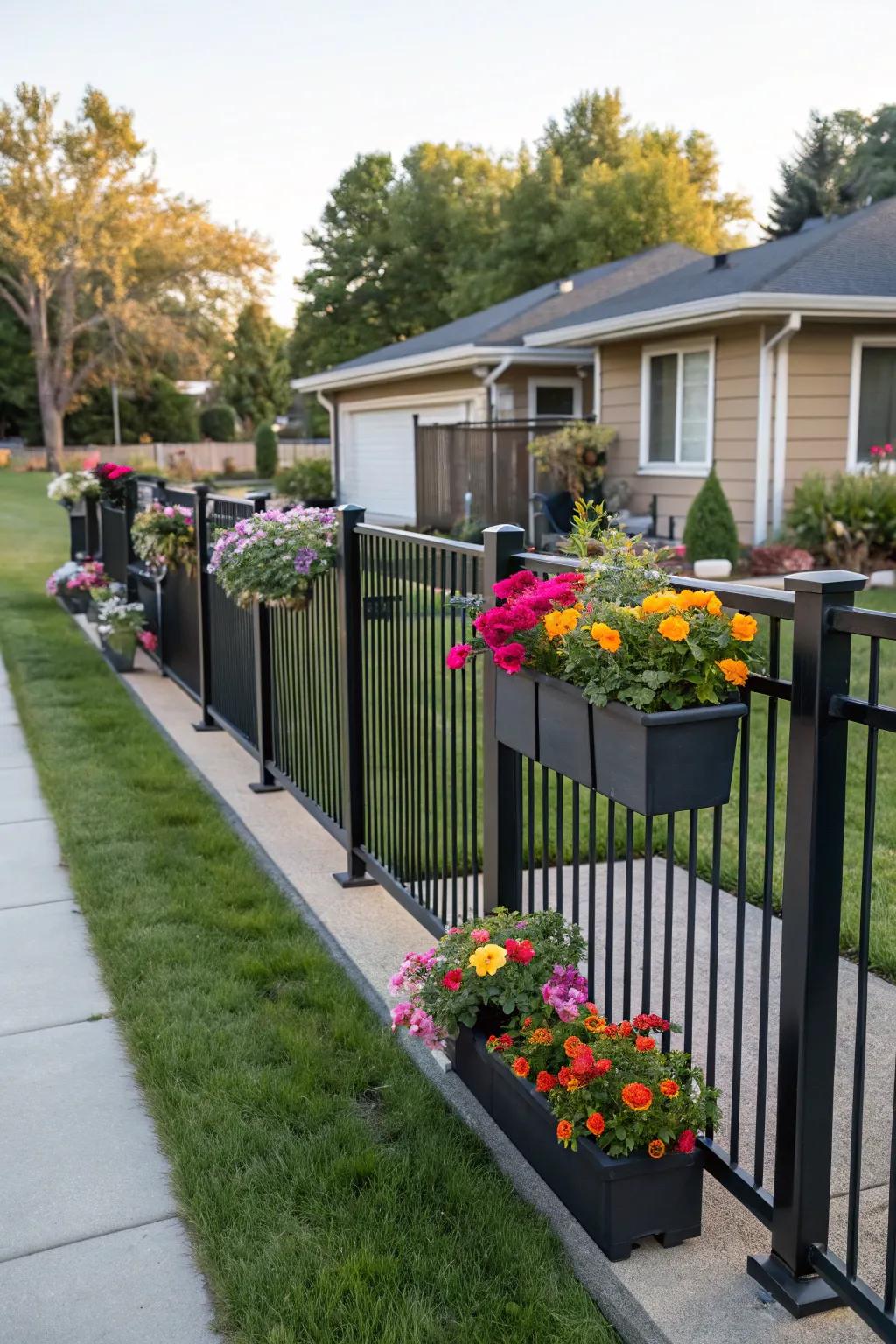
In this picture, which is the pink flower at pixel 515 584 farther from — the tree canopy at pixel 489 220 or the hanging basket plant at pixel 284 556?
the tree canopy at pixel 489 220

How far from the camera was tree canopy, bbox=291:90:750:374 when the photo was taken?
104ft

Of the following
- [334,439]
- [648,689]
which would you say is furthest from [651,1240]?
[334,439]

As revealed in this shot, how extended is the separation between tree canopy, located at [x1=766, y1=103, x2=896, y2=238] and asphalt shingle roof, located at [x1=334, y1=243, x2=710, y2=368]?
23.7 meters

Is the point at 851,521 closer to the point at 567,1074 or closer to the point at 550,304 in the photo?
the point at 550,304

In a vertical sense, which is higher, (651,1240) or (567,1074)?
(567,1074)

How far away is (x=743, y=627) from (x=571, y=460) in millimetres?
13352

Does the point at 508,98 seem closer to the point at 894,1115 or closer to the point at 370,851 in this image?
the point at 370,851

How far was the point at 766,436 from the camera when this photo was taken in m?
13.0

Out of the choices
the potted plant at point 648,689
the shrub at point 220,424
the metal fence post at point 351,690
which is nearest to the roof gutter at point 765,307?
the metal fence post at point 351,690

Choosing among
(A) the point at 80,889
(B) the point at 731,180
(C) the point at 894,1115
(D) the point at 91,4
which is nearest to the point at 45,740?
(A) the point at 80,889

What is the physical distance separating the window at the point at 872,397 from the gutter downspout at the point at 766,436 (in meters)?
0.84

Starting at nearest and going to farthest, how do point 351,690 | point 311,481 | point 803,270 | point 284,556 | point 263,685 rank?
1. point 351,690
2. point 284,556
3. point 263,685
4. point 803,270
5. point 311,481

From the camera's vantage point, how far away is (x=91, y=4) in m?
14.4

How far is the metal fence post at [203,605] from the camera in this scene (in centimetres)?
709
